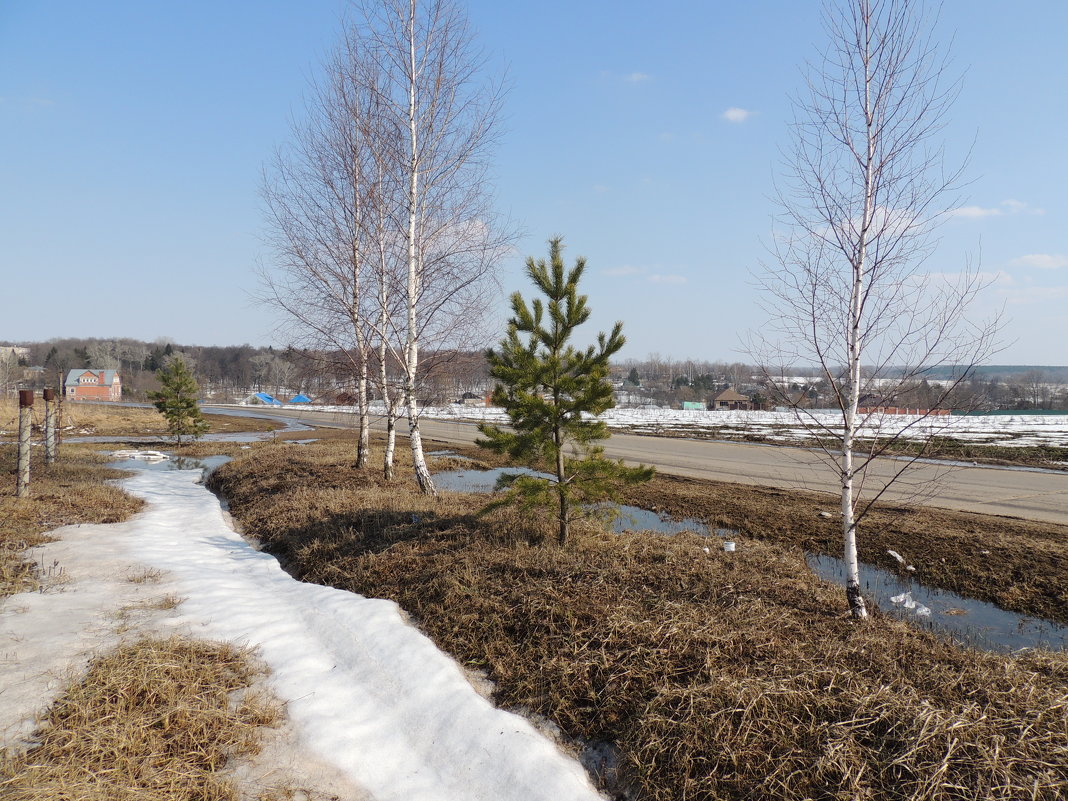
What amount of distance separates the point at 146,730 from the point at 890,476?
55.1 ft

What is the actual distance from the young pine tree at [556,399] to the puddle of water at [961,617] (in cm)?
314

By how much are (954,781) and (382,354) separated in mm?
12070

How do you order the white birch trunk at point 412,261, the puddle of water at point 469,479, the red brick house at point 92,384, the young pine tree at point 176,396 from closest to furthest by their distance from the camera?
the white birch trunk at point 412,261 < the puddle of water at point 469,479 < the young pine tree at point 176,396 < the red brick house at point 92,384

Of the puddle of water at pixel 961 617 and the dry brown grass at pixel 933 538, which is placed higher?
the dry brown grass at pixel 933 538

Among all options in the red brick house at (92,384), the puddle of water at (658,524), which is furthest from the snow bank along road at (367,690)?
the red brick house at (92,384)

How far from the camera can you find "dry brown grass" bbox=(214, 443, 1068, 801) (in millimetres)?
3160

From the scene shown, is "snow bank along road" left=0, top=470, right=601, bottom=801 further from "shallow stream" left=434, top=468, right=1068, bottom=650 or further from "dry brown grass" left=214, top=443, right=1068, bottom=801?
"shallow stream" left=434, top=468, right=1068, bottom=650

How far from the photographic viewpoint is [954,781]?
300cm

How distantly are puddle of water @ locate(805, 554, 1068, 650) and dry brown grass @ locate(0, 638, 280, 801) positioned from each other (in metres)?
6.15

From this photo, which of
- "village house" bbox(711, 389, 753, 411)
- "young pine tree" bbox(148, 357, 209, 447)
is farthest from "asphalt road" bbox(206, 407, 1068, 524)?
"village house" bbox(711, 389, 753, 411)

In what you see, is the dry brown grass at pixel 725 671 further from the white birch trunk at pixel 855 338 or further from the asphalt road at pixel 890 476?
the asphalt road at pixel 890 476

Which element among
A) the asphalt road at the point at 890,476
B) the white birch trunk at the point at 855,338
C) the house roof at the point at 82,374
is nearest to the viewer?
the white birch trunk at the point at 855,338

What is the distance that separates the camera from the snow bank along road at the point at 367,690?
3.50 m

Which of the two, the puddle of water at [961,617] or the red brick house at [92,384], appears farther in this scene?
the red brick house at [92,384]
